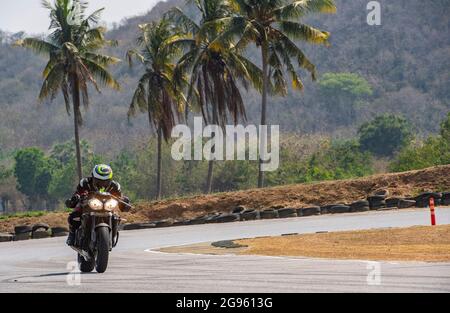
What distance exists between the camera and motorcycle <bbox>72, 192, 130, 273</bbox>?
14734 mm

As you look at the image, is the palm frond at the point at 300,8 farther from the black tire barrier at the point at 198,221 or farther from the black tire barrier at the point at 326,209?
the black tire barrier at the point at 198,221

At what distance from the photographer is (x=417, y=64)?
172750 mm

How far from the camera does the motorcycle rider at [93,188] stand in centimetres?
1521

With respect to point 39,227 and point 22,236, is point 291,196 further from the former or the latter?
point 22,236

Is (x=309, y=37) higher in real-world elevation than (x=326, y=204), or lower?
higher

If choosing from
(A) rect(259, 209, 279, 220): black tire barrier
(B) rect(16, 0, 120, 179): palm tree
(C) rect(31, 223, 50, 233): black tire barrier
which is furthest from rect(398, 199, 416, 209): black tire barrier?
(B) rect(16, 0, 120, 179): palm tree

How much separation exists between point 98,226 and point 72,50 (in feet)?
120

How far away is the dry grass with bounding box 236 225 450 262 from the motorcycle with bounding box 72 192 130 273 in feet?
16.2

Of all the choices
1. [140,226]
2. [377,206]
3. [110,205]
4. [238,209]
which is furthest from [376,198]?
[110,205]

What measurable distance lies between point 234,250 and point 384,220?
33.7ft

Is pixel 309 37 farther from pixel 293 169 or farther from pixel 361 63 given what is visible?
pixel 361 63

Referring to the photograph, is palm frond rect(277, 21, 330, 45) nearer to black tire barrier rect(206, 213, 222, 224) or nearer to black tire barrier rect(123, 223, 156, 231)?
black tire barrier rect(206, 213, 222, 224)
